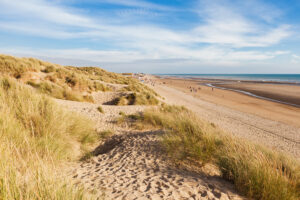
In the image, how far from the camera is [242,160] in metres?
3.54

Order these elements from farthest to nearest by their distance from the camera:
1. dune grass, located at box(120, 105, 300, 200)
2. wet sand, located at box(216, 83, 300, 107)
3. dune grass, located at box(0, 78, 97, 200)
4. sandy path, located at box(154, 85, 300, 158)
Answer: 1. wet sand, located at box(216, 83, 300, 107)
2. sandy path, located at box(154, 85, 300, 158)
3. dune grass, located at box(120, 105, 300, 200)
4. dune grass, located at box(0, 78, 97, 200)

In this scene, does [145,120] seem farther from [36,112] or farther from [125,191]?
[125,191]

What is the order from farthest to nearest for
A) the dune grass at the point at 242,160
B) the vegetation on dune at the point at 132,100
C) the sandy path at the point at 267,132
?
the vegetation on dune at the point at 132,100
the sandy path at the point at 267,132
the dune grass at the point at 242,160

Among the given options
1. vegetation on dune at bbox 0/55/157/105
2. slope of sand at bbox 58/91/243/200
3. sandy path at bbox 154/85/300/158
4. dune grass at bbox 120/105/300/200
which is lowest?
sandy path at bbox 154/85/300/158

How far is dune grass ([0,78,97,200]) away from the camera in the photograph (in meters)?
1.78

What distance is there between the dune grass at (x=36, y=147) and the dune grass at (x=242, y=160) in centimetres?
285

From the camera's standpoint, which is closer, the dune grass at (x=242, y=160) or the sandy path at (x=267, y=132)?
the dune grass at (x=242, y=160)

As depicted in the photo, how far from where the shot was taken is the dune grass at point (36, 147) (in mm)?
1780

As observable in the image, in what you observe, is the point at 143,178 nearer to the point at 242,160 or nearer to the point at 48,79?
the point at 242,160

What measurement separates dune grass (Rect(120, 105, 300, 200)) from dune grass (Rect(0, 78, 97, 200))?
285 cm

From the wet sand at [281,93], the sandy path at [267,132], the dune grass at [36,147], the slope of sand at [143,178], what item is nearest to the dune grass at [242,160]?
the slope of sand at [143,178]

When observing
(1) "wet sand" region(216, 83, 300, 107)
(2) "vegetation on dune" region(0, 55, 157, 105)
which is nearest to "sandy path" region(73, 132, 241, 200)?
(2) "vegetation on dune" region(0, 55, 157, 105)

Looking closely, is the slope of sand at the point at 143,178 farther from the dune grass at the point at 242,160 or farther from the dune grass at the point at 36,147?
the dune grass at the point at 36,147

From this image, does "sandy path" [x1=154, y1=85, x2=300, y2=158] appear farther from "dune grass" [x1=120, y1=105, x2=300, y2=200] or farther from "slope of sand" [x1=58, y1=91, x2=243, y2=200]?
"slope of sand" [x1=58, y1=91, x2=243, y2=200]
